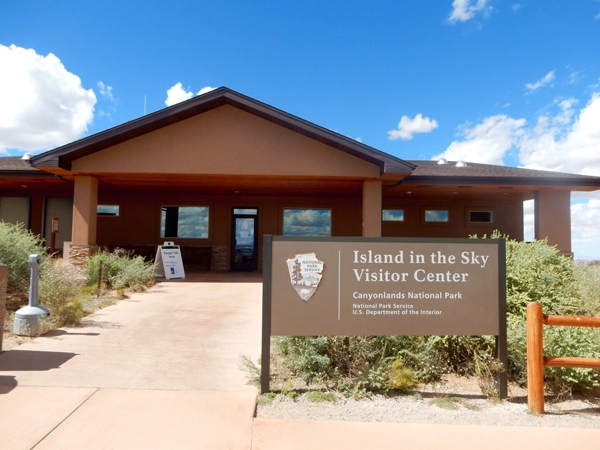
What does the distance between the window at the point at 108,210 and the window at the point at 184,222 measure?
208cm

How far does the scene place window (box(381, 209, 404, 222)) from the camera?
17922 mm

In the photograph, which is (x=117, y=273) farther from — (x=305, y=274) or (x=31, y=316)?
(x=305, y=274)

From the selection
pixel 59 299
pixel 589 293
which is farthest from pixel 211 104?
pixel 589 293

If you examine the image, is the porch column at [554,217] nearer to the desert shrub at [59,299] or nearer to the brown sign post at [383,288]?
the brown sign post at [383,288]

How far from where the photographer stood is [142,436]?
3309 millimetres

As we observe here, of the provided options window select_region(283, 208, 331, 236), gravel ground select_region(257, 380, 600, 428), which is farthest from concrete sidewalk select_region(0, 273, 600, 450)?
window select_region(283, 208, 331, 236)

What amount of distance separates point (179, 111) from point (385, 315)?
30.0 ft

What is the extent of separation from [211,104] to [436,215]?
35.5ft

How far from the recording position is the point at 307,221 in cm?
1753

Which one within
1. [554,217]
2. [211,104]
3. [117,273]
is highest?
[211,104]

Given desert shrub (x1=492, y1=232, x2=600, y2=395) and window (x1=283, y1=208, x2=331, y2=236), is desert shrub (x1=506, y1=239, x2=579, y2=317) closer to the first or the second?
desert shrub (x1=492, y1=232, x2=600, y2=395)

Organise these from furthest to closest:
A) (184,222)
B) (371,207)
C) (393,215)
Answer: (393,215)
(184,222)
(371,207)

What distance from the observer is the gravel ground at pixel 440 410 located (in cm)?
379

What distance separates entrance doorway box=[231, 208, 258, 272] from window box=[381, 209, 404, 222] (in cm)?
557
